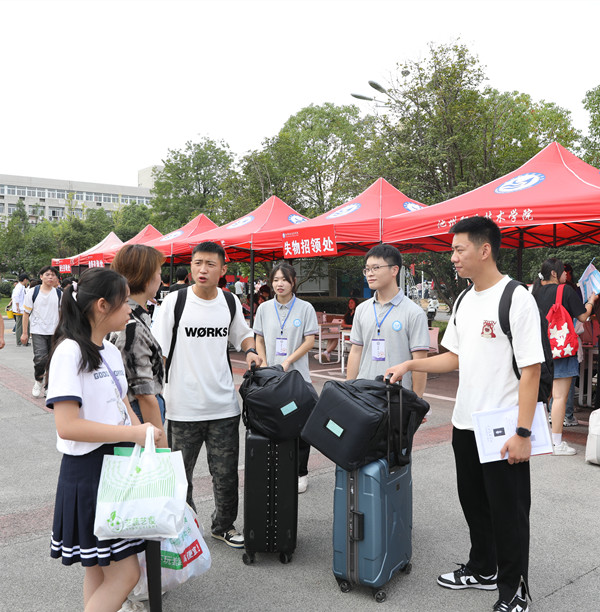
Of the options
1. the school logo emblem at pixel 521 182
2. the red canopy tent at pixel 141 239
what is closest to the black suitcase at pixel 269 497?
the school logo emblem at pixel 521 182

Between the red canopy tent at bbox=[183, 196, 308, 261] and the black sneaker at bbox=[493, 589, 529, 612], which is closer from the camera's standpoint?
the black sneaker at bbox=[493, 589, 529, 612]

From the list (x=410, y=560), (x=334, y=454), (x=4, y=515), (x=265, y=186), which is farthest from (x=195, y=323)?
(x=265, y=186)

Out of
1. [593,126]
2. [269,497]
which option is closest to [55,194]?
[593,126]

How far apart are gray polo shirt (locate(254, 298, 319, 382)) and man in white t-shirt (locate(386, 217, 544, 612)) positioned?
179cm

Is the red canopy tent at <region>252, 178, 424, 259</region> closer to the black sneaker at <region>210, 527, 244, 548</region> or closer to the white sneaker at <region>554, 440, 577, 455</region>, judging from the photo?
the white sneaker at <region>554, 440, 577, 455</region>

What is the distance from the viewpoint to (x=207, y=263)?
3273mm

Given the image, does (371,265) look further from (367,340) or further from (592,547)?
(592,547)

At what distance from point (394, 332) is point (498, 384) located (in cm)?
112

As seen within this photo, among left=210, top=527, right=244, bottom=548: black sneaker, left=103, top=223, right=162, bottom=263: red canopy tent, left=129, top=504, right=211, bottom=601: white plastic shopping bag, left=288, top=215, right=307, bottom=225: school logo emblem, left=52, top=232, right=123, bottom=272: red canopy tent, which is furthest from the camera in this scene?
left=52, top=232, right=123, bottom=272: red canopy tent

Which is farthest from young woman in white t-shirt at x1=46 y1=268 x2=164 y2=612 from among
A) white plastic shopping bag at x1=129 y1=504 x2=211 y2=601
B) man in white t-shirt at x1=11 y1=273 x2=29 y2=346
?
man in white t-shirt at x1=11 y1=273 x2=29 y2=346

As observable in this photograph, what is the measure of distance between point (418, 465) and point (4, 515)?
10.8ft

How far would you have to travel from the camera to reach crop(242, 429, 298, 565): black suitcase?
10.5 ft

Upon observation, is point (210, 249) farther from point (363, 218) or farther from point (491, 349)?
point (363, 218)

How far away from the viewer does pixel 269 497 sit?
3236 millimetres
